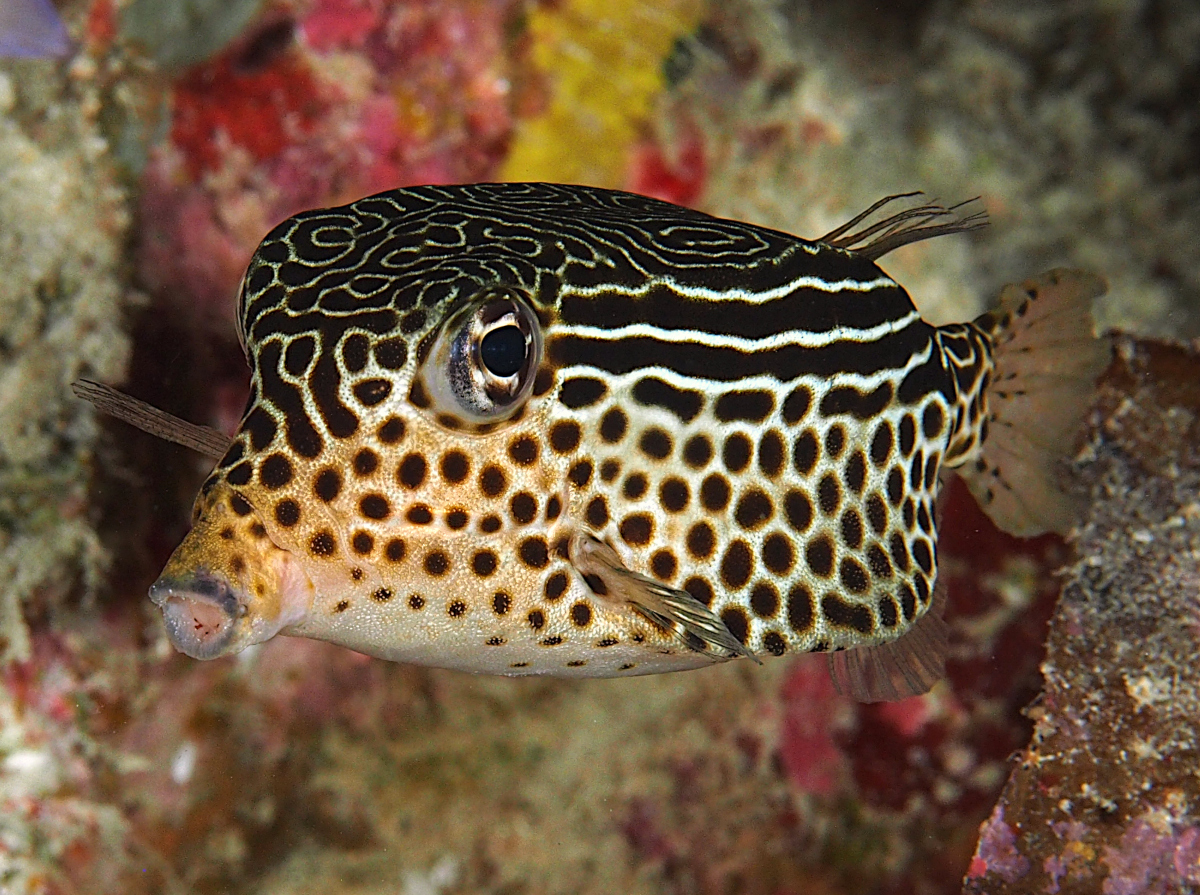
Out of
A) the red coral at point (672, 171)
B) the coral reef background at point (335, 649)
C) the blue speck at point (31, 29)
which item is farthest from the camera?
the red coral at point (672, 171)

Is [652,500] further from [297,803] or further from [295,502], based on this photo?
[297,803]

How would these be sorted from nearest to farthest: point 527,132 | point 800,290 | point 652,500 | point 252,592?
point 252,592 → point 652,500 → point 800,290 → point 527,132

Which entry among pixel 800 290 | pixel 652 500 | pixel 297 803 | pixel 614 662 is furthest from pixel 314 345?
pixel 297 803

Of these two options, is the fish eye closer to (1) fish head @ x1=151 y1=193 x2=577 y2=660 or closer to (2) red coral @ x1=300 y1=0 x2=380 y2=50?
(1) fish head @ x1=151 y1=193 x2=577 y2=660

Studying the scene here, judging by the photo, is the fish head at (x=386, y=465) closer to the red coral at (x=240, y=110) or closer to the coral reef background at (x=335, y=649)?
the coral reef background at (x=335, y=649)

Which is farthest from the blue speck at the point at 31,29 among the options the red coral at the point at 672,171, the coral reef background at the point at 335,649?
the red coral at the point at 672,171

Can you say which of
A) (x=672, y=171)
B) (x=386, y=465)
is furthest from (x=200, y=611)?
(x=672, y=171)
